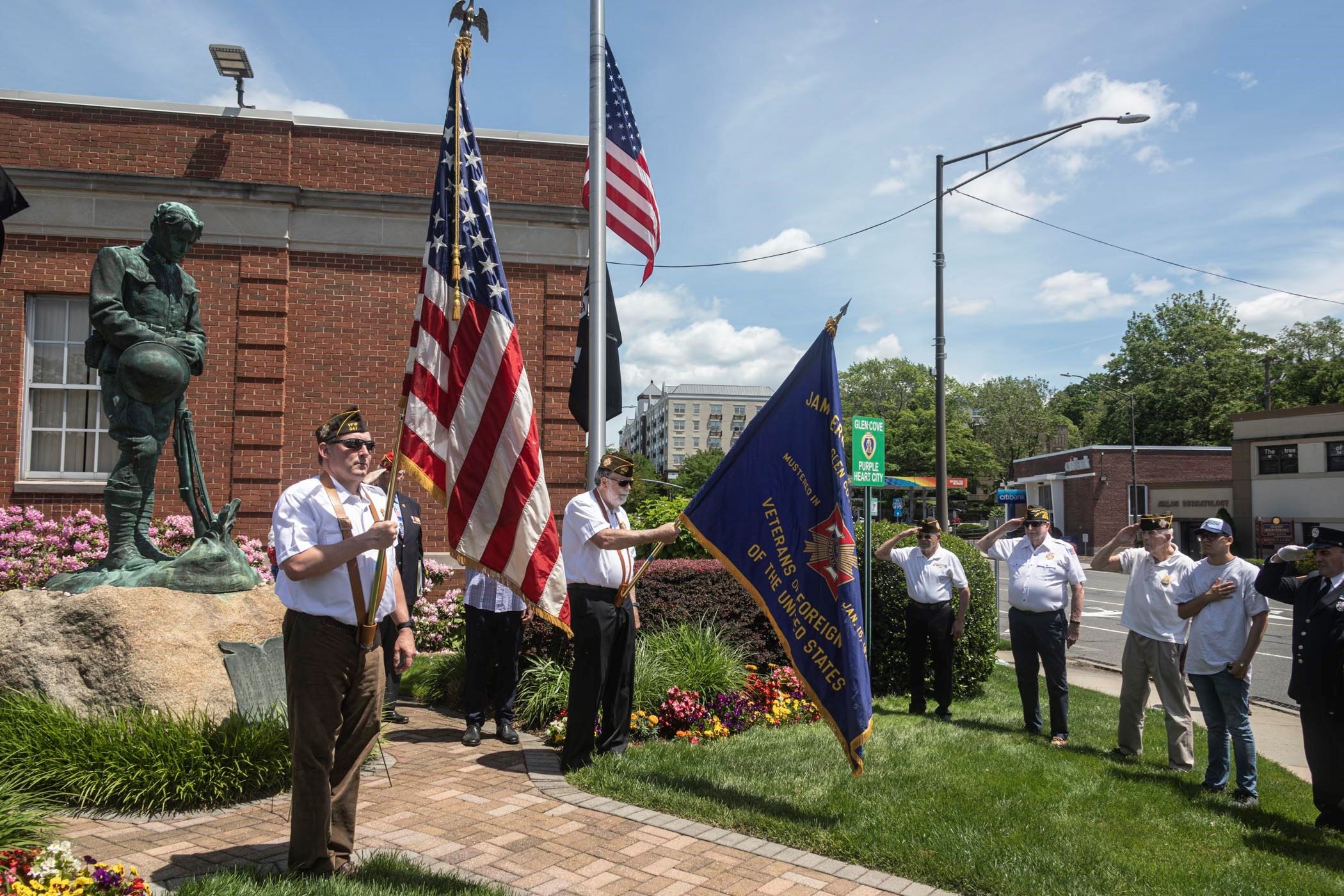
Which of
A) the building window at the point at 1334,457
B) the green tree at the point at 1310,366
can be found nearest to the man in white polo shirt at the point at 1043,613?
the building window at the point at 1334,457

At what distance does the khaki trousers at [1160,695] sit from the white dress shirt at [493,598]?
473cm

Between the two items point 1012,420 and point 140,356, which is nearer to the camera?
point 140,356

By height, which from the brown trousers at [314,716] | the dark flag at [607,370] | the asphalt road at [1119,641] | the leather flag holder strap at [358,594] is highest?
the dark flag at [607,370]

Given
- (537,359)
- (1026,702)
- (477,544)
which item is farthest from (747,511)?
(537,359)

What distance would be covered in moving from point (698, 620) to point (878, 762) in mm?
2724

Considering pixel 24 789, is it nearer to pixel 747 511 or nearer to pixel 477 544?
pixel 477 544

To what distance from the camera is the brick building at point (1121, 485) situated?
1912 inches

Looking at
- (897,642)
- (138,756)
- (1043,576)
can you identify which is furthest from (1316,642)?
(138,756)

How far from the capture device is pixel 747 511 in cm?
599

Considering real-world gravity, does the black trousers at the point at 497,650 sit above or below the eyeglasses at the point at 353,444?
below

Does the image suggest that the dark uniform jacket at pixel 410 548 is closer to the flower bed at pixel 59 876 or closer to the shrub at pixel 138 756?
the shrub at pixel 138 756

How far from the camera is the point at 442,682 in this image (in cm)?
855

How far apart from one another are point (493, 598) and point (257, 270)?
8.06 meters

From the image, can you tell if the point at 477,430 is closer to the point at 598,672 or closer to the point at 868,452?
the point at 598,672
